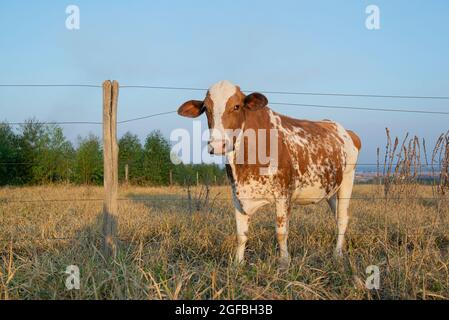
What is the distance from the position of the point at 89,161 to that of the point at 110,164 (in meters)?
23.7

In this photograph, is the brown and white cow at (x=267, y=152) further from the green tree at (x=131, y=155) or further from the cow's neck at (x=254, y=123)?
the green tree at (x=131, y=155)

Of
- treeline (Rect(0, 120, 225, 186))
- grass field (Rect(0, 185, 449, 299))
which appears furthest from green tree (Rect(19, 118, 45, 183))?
grass field (Rect(0, 185, 449, 299))

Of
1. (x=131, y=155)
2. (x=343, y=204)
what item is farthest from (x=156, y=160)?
(x=343, y=204)

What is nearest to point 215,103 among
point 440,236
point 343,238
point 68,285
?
point 68,285

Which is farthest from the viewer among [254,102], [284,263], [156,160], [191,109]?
[156,160]

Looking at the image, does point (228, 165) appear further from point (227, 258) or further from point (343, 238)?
point (343, 238)

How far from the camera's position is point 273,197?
504cm

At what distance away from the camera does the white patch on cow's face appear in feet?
14.2

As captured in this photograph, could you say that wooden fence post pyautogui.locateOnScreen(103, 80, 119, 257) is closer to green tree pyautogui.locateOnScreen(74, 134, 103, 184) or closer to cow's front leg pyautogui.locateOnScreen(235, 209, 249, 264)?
cow's front leg pyautogui.locateOnScreen(235, 209, 249, 264)

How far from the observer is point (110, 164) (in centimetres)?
483

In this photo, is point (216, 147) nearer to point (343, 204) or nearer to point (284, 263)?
point (284, 263)

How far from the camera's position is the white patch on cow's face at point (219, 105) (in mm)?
4336

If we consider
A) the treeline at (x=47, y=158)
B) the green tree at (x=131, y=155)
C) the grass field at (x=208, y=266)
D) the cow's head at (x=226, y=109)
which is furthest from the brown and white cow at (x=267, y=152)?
the green tree at (x=131, y=155)

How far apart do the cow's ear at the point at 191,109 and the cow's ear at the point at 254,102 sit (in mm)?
630
